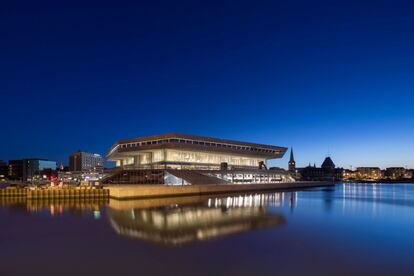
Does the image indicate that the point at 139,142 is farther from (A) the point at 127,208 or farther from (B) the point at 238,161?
(A) the point at 127,208

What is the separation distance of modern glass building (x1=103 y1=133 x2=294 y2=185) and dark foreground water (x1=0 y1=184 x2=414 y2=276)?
3706 cm

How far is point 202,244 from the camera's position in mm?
23156

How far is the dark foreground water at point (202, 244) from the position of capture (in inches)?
710

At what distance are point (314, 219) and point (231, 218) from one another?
8.75 metres

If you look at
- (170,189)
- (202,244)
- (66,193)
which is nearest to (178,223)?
(202,244)

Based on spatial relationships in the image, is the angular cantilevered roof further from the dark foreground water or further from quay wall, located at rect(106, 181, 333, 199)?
the dark foreground water

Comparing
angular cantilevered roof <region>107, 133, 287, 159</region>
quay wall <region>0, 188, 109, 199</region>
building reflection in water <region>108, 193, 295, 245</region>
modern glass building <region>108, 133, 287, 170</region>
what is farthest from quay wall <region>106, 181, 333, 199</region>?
angular cantilevered roof <region>107, 133, 287, 159</region>

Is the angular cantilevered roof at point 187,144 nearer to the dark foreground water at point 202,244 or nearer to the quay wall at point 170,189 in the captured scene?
the quay wall at point 170,189

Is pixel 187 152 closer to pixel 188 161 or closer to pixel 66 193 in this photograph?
pixel 188 161

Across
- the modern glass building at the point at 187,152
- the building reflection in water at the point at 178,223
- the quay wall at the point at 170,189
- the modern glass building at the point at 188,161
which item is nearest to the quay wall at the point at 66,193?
the quay wall at the point at 170,189

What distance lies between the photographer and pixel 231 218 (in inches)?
1400

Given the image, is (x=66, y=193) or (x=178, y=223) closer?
(x=178, y=223)

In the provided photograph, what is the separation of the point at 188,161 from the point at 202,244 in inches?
2591

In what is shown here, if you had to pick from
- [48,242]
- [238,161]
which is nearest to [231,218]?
[48,242]
